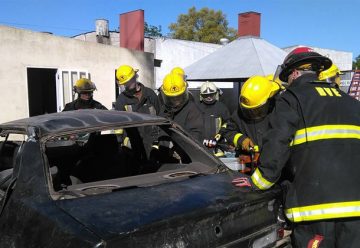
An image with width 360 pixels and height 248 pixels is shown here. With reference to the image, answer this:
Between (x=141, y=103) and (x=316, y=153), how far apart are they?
2.87m

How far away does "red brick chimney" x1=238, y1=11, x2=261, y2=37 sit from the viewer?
39.5ft

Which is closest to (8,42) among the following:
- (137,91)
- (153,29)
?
(137,91)

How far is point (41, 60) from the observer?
10.4 m

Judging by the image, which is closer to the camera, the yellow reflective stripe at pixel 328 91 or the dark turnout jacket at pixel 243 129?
the yellow reflective stripe at pixel 328 91

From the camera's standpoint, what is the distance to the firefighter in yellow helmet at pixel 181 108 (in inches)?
166

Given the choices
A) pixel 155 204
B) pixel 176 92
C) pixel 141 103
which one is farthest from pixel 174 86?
pixel 155 204

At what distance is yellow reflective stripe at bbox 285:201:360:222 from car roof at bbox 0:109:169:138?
4.13 ft

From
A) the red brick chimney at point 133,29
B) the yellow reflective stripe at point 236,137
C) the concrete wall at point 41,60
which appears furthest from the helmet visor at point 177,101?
the red brick chimney at point 133,29

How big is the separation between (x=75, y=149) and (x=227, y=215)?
211 cm

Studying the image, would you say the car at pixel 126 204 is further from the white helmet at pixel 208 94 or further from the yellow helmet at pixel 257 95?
the white helmet at pixel 208 94

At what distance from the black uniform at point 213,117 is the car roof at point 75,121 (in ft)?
→ 5.92

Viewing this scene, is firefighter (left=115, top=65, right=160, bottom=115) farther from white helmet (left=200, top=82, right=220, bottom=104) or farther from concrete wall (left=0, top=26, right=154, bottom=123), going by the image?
concrete wall (left=0, top=26, right=154, bottom=123)

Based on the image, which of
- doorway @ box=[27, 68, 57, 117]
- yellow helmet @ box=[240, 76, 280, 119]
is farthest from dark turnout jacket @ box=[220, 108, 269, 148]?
doorway @ box=[27, 68, 57, 117]

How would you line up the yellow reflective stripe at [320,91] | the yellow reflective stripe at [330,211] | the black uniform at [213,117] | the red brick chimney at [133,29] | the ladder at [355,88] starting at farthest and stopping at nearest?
the red brick chimney at [133,29]
the ladder at [355,88]
the black uniform at [213,117]
the yellow reflective stripe at [320,91]
the yellow reflective stripe at [330,211]
